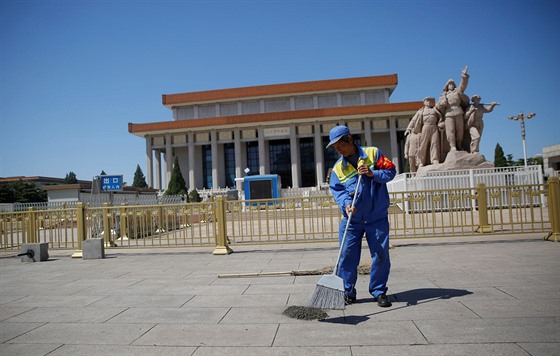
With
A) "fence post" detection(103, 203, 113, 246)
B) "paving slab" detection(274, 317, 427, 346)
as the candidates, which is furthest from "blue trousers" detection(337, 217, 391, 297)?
"fence post" detection(103, 203, 113, 246)

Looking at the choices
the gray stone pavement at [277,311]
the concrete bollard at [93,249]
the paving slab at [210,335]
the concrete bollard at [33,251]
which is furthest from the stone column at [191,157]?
the paving slab at [210,335]

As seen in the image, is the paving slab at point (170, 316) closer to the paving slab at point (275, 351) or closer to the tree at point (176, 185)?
the paving slab at point (275, 351)

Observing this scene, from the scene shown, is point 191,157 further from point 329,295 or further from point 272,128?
point 329,295

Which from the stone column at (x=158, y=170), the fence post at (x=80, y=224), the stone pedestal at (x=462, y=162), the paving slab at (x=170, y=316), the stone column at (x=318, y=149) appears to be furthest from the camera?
the stone column at (x=158, y=170)

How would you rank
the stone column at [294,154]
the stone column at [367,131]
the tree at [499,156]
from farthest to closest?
the stone column at [294,154] → the stone column at [367,131] → the tree at [499,156]

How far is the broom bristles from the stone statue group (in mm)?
14141

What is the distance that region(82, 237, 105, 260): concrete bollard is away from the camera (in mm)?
8141

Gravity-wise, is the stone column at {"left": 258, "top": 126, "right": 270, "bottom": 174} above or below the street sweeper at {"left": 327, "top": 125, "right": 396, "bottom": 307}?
above

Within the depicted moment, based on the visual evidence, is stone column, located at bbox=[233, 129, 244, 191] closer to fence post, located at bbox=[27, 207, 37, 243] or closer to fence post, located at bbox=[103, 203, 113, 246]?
fence post, located at bbox=[103, 203, 113, 246]

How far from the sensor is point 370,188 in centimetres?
363

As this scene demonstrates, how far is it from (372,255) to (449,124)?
13.6 metres

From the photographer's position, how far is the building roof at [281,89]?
55094 millimetres

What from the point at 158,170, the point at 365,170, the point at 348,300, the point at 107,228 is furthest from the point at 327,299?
the point at 158,170

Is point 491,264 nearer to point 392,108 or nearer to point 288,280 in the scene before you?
point 288,280
